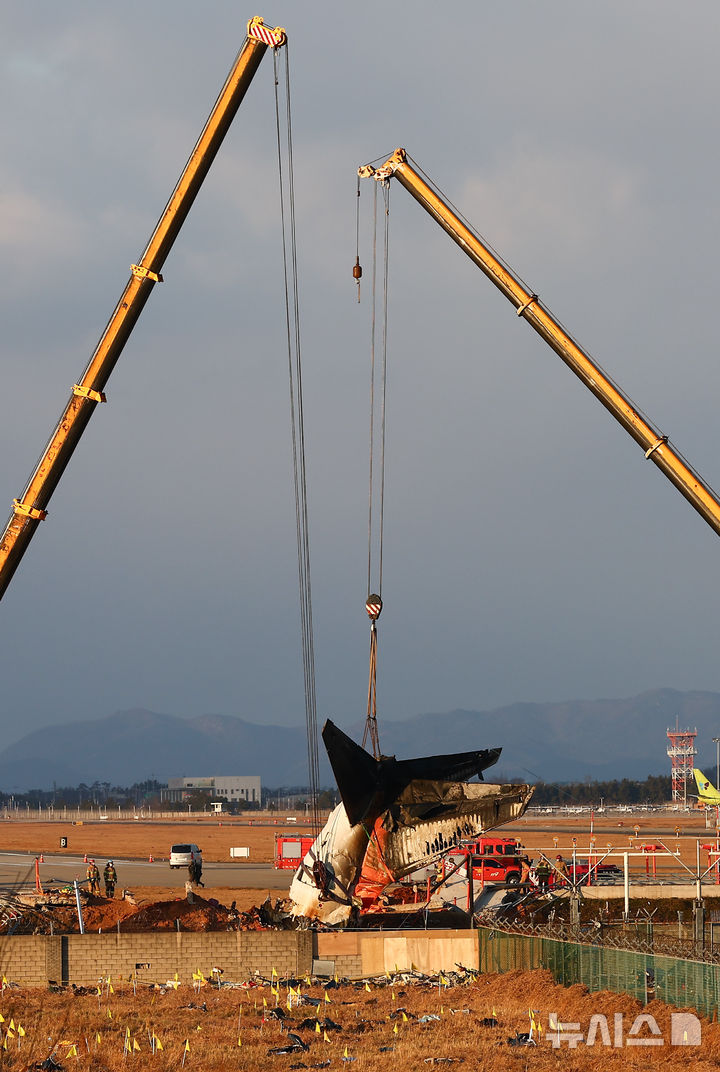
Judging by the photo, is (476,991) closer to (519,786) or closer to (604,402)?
(519,786)

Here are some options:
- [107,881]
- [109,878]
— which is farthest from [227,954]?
[109,878]

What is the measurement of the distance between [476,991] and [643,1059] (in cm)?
778

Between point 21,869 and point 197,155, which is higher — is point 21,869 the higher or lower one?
the lower one

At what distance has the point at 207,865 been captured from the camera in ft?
231

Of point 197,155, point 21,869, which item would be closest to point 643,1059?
point 197,155

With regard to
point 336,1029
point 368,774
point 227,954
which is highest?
point 368,774

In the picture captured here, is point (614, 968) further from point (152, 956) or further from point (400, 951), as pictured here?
point (152, 956)

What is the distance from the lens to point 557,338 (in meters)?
37.7

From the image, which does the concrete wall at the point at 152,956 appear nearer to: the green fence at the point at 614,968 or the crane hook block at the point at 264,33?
the green fence at the point at 614,968

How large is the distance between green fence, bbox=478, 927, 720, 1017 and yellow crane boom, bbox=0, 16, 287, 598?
47.5 ft

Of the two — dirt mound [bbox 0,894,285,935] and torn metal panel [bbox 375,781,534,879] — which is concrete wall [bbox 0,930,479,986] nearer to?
dirt mound [bbox 0,894,285,935]

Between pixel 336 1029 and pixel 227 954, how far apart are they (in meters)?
7.38

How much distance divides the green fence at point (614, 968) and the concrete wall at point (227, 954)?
1610mm

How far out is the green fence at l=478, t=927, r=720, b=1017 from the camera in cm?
2247
